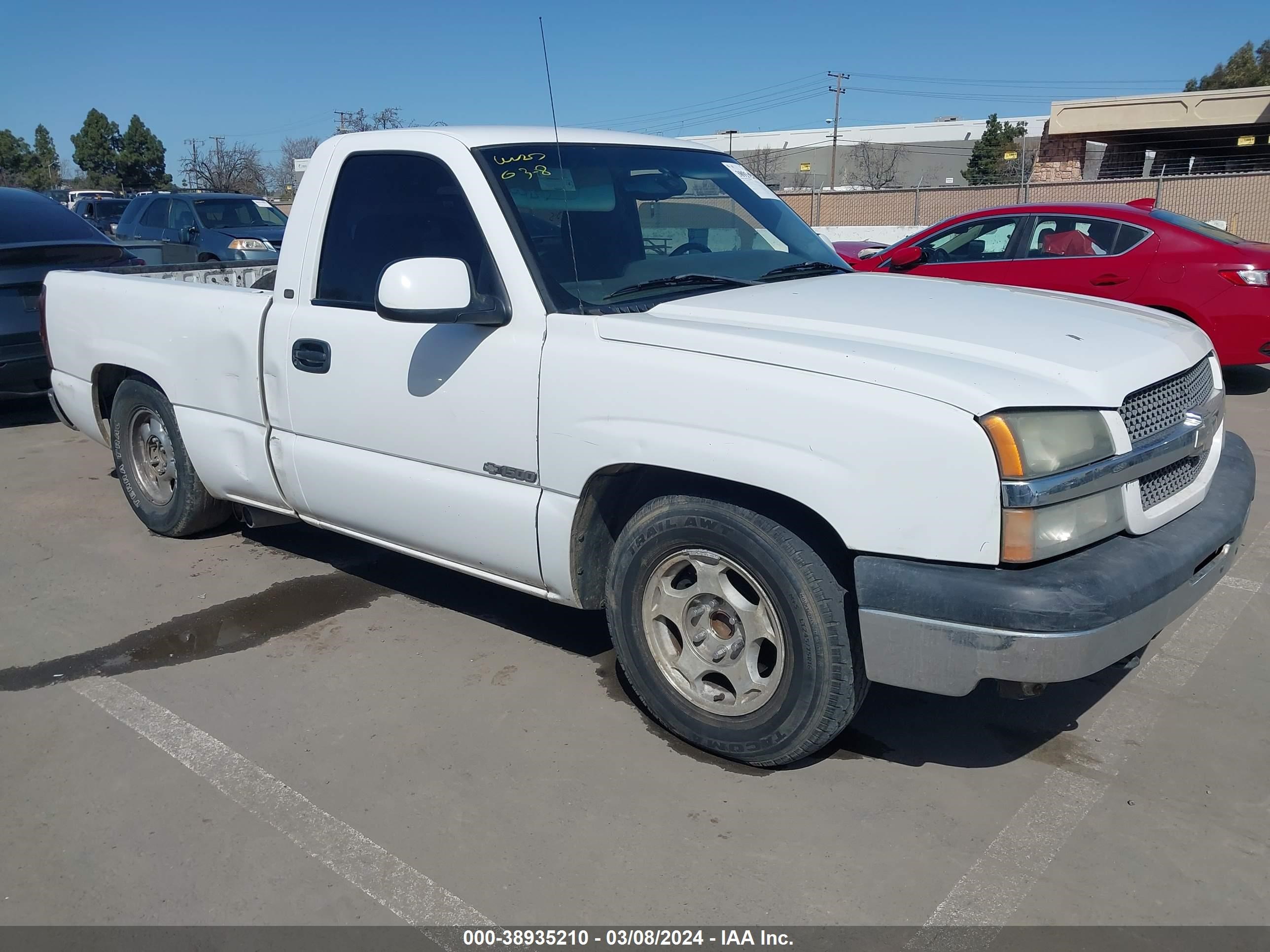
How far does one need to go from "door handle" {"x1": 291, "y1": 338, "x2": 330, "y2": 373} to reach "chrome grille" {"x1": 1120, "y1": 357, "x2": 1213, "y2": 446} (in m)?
2.82

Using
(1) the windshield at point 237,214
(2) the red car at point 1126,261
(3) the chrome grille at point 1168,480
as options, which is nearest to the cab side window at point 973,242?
(2) the red car at point 1126,261

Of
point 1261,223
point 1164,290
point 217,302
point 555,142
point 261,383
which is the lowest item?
point 1261,223

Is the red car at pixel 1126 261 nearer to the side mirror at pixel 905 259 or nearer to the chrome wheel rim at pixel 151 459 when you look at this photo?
the side mirror at pixel 905 259

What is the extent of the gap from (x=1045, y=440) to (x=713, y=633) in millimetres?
1150

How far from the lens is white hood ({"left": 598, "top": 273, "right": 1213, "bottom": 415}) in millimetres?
2736

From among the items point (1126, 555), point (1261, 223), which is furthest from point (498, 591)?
point (1261, 223)

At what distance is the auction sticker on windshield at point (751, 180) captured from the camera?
4535 mm

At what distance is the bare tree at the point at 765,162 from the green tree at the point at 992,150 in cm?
902

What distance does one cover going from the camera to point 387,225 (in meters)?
4.00

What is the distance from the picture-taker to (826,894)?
106 inches

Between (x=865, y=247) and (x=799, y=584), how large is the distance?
1142cm

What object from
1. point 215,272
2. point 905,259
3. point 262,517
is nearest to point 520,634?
point 262,517

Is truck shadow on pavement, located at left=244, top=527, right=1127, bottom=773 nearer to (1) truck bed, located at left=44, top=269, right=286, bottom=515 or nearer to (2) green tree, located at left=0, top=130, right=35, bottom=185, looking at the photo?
(1) truck bed, located at left=44, top=269, right=286, bottom=515
